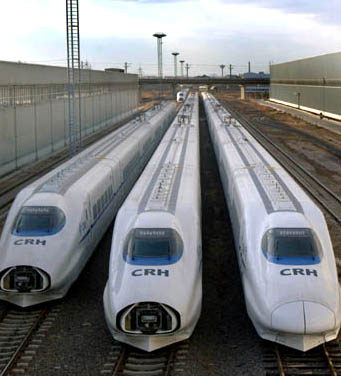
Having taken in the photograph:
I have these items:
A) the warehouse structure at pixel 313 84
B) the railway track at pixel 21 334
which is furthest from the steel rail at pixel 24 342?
the warehouse structure at pixel 313 84

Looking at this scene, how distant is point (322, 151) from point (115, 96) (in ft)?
118

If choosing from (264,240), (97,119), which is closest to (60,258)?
(264,240)

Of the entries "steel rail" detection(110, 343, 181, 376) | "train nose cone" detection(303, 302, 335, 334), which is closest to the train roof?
"steel rail" detection(110, 343, 181, 376)

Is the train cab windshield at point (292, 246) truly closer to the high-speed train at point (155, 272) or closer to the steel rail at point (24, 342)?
the high-speed train at point (155, 272)

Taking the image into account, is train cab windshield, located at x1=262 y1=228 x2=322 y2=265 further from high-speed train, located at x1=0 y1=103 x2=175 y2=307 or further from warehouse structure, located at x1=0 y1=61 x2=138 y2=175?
warehouse structure, located at x1=0 y1=61 x2=138 y2=175

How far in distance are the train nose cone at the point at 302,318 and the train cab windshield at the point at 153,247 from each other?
276 centimetres

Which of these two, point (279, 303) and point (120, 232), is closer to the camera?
point (279, 303)

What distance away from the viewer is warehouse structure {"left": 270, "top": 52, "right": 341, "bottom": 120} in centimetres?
6456

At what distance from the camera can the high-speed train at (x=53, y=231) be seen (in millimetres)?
14094

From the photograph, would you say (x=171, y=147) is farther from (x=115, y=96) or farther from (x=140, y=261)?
(x=115, y=96)

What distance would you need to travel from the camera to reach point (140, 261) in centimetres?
1273

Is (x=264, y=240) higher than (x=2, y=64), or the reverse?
(x=2, y=64)

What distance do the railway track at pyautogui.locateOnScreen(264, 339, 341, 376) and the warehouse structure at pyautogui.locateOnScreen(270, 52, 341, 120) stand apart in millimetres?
53648

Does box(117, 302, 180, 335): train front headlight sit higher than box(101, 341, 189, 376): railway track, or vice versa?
box(117, 302, 180, 335): train front headlight
